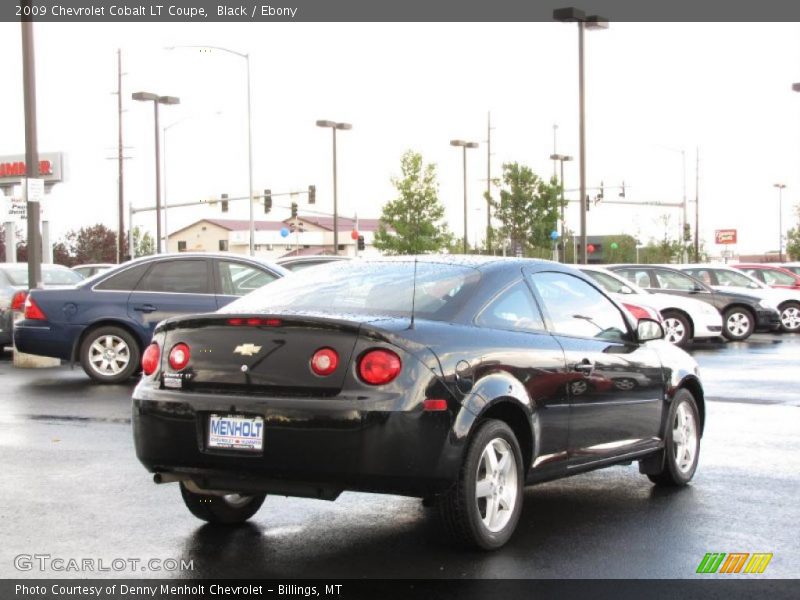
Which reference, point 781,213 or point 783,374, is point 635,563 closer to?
point 783,374

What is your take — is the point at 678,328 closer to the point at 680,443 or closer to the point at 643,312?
the point at 643,312

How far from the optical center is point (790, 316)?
27891 millimetres

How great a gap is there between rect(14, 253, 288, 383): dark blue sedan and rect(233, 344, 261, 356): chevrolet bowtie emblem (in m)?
8.76

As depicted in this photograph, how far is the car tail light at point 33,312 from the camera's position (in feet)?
47.9

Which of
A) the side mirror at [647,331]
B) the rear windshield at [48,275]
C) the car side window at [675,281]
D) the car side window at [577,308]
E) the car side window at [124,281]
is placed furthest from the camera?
the car side window at [675,281]

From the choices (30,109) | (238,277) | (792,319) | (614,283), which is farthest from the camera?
(792,319)

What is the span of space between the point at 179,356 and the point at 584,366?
237cm

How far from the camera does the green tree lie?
213 feet

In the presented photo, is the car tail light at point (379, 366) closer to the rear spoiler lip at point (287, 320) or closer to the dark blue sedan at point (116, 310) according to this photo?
the rear spoiler lip at point (287, 320)

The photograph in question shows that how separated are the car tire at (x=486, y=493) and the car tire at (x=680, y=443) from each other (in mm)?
1928

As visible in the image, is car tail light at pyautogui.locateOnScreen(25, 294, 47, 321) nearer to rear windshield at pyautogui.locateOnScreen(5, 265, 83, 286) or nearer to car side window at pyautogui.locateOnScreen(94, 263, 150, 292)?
car side window at pyautogui.locateOnScreen(94, 263, 150, 292)

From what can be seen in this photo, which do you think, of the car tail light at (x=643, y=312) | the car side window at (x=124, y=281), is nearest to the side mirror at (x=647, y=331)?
the car side window at (x=124, y=281)

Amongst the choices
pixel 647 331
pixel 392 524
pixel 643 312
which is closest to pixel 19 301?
pixel 643 312

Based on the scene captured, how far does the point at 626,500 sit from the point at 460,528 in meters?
2.02
